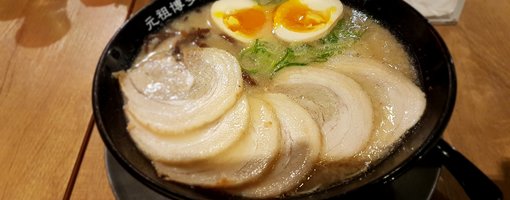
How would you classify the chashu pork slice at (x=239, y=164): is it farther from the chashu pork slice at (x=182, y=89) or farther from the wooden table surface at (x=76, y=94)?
the wooden table surface at (x=76, y=94)

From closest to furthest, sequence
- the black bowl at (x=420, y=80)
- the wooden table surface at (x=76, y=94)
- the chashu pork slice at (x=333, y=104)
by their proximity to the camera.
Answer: the black bowl at (x=420, y=80) < the chashu pork slice at (x=333, y=104) < the wooden table surface at (x=76, y=94)

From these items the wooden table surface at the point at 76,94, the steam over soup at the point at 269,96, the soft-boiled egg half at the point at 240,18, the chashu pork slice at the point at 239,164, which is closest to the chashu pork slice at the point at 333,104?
the steam over soup at the point at 269,96

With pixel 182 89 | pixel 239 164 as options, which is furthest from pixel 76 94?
pixel 239 164

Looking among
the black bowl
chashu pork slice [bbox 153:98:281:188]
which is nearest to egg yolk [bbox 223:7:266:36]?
the black bowl

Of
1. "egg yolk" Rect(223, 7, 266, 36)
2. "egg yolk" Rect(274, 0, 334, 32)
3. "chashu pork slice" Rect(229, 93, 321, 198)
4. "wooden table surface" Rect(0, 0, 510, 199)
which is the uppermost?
"egg yolk" Rect(274, 0, 334, 32)

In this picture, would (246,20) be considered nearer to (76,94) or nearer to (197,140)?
(197,140)

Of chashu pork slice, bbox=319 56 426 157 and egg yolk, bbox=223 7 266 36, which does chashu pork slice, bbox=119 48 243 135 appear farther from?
chashu pork slice, bbox=319 56 426 157
